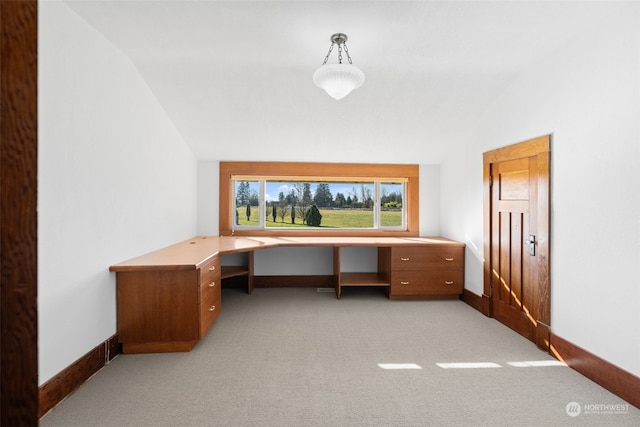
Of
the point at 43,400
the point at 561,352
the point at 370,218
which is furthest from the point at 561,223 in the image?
the point at 43,400

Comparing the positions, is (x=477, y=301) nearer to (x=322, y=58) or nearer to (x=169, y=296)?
(x=322, y=58)

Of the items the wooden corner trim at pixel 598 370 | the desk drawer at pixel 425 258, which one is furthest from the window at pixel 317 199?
the wooden corner trim at pixel 598 370

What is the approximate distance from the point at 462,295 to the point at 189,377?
3243mm

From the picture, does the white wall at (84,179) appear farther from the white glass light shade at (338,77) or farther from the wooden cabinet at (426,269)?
the wooden cabinet at (426,269)

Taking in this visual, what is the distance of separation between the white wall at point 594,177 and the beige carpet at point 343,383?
0.43 metres

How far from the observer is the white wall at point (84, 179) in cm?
187

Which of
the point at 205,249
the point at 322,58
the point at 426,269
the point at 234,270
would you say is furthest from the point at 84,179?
the point at 426,269

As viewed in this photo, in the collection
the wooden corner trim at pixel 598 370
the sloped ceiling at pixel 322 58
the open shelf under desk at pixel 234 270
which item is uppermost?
→ the sloped ceiling at pixel 322 58

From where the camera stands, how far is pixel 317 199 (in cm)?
495

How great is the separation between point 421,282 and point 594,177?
2.20 m

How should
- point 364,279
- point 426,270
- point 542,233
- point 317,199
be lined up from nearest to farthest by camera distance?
point 542,233 → point 426,270 → point 364,279 → point 317,199

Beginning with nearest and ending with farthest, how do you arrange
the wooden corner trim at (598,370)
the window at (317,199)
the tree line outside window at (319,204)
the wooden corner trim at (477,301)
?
the wooden corner trim at (598,370), the wooden corner trim at (477,301), the window at (317,199), the tree line outside window at (319,204)

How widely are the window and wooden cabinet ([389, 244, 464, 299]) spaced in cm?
78

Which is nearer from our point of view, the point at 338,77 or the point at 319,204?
the point at 338,77
